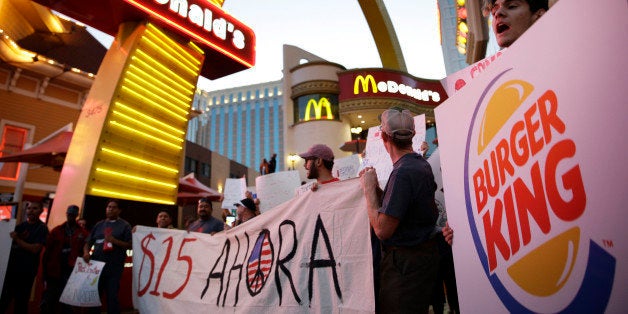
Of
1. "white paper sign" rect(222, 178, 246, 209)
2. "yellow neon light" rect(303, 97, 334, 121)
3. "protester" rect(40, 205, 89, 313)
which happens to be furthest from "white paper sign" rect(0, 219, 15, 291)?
"yellow neon light" rect(303, 97, 334, 121)

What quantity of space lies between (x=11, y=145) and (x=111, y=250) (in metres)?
15.0

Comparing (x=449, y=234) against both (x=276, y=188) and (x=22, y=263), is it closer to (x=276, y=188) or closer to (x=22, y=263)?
(x=276, y=188)

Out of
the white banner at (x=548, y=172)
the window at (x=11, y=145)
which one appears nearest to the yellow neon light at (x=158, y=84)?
the white banner at (x=548, y=172)

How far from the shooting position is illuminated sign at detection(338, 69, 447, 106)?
22.2 meters

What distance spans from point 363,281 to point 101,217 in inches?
268

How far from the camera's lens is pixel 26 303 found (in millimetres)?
6008

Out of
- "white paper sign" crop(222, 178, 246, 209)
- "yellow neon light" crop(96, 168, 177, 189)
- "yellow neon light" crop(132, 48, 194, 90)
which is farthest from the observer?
"white paper sign" crop(222, 178, 246, 209)

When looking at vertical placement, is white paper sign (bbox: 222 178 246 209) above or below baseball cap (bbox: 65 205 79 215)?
above

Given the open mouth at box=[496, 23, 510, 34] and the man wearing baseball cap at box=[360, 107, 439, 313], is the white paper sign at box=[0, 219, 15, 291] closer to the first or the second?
the man wearing baseball cap at box=[360, 107, 439, 313]

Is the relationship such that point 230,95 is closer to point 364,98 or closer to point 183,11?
point 364,98

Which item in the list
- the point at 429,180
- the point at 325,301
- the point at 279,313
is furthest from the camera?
the point at 279,313

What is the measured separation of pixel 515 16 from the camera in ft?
7.16

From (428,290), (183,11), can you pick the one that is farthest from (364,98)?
(428,290)

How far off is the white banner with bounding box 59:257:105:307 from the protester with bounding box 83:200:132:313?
17 cm
